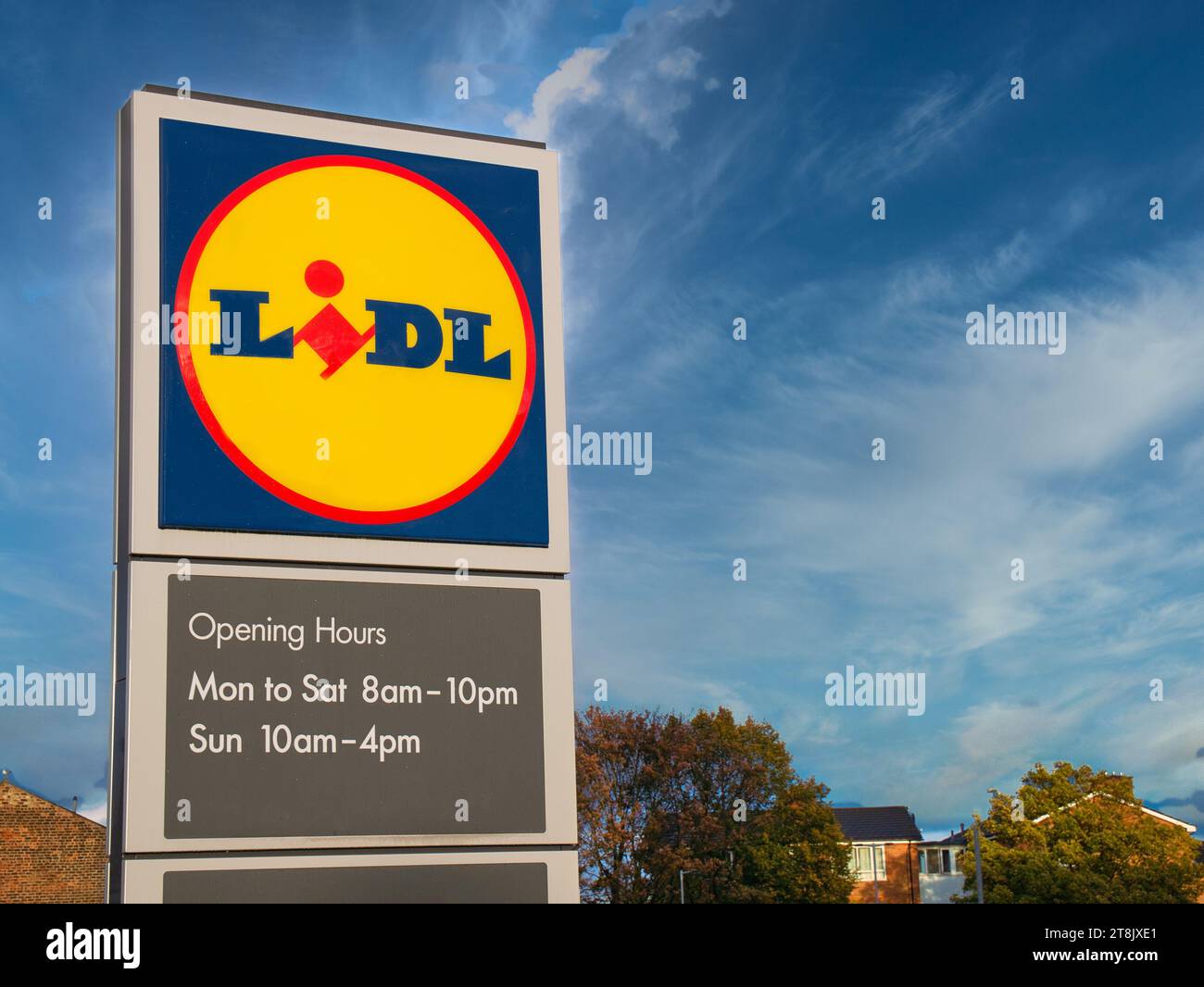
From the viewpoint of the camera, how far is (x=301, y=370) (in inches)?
287

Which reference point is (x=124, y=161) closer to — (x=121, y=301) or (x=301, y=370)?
(x=121, y=301)

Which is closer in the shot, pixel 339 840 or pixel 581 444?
pixel 339 840

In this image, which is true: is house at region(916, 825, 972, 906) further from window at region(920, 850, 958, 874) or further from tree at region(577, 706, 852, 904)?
tree at region(577, 706, 852, 904)

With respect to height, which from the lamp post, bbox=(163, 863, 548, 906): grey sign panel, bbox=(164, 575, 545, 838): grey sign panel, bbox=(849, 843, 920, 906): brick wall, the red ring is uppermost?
the red ring

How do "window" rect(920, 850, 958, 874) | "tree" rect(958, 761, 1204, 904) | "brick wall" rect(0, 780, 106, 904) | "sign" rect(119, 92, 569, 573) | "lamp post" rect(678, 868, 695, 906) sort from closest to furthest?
"sign" rect(119, 92, 569, 573)
"brick wall" rect(0, 780, 106, 904)
"tree" rect(958, 761, 1204, 904)
"lamp post" rect(678, 868, 695, 906)
"window" rect(920, 850, 958, 874)

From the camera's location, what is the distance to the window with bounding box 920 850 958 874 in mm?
78125

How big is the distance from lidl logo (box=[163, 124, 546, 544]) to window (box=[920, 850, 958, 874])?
249 feet

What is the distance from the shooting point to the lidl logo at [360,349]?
23.5ft

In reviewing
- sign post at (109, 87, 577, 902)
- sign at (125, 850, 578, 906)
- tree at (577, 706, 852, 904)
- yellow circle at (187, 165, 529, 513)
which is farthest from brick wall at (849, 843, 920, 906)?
yellow circle at (187, 165, 529, 513)

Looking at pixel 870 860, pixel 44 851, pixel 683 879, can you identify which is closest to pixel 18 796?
pixel 44 851

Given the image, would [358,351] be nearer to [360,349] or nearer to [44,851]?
[360,349]
